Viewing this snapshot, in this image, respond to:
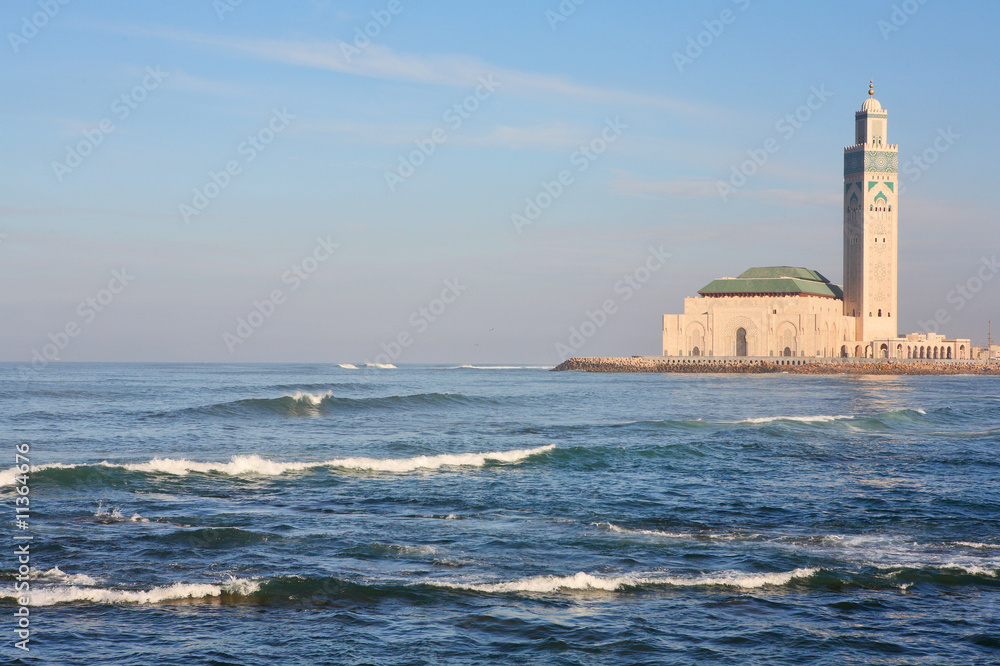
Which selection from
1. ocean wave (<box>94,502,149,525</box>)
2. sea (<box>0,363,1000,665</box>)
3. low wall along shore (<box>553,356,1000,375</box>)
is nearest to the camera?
sea (<box>0,363,1000,665</box>)

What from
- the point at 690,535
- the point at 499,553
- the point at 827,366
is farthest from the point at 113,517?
the point at 827,366

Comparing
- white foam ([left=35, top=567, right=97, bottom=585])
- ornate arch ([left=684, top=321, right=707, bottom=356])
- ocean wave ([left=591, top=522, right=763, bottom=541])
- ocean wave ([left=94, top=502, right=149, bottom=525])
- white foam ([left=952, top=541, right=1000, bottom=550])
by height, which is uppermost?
ornate arch ([left=684, top=321, right=707, bottom=356])

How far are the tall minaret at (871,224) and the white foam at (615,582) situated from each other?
12886cm

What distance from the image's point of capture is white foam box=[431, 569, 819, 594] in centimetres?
1035

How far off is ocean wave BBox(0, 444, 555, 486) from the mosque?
11062 cm

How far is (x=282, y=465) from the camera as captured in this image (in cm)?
2117

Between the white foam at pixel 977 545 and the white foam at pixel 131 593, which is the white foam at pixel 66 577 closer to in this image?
the white foam at pixel 131 593

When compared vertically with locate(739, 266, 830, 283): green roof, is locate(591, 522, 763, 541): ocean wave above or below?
below

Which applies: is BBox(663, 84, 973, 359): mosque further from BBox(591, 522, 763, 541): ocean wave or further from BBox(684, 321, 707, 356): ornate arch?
BBox(591, 522, 763, 541): ocean wave

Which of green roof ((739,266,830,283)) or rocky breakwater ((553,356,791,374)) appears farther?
green roof ((739,266,830,283))

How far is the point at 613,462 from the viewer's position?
22734 millimetres

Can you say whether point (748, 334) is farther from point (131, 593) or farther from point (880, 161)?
point (131, 593)

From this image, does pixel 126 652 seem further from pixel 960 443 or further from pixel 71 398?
pixel 71 398

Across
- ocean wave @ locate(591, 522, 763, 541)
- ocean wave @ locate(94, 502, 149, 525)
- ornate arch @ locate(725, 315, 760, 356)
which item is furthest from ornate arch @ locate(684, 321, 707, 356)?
ocean wave @ locate(94, 502, 149, 525)
